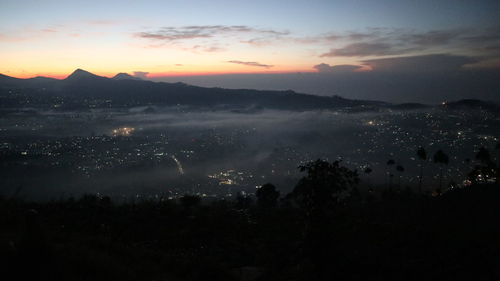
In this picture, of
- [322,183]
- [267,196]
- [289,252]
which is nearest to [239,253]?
[289,252]

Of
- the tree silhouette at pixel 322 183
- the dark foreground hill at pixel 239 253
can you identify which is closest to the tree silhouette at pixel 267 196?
the dark foreground hill at pixel 239 253

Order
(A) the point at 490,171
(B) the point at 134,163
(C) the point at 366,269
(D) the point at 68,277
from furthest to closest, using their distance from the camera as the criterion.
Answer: (B) the point at 134,163, (A) the point at 490,171, (C) the point at 366,269, (D) the point at 68,277

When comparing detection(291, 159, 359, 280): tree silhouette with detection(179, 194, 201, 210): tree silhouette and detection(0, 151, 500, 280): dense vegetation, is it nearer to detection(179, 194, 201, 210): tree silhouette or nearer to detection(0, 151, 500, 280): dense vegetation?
detection(0, 151, 500, 280): dense vegetation

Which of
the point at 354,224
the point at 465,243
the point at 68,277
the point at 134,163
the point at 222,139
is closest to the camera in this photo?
the point at 68,277

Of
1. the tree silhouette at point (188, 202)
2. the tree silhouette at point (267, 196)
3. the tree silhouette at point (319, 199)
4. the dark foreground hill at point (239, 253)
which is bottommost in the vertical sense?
the tree silhouette at point (267, 196)

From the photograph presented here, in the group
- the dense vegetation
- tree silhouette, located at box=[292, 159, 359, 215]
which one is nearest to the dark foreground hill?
the dense vegetation

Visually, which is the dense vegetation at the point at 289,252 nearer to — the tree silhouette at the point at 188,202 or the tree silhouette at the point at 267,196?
the tree silhouette at the point at 188,202

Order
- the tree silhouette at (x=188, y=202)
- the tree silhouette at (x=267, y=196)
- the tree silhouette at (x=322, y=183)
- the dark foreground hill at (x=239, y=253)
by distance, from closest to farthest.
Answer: the dark foreground hill at (x=239, y=253)
the tree silhouette at (x=322, y=183)
the tree silhouette at (x=188, y=202)
the tree silhouette at (x=267, y=196)

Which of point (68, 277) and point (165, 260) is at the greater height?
point (68, 277)

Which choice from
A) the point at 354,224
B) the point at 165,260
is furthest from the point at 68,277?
the point at 354,224

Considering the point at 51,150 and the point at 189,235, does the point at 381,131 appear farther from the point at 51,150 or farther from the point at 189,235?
the point at 189,235

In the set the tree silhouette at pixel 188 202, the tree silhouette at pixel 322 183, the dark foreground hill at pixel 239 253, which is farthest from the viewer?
the tree silhouette at pixel 188 202
